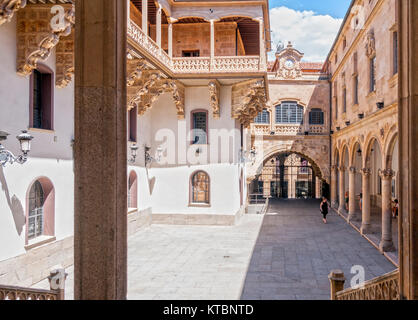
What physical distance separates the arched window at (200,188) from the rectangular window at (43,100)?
9418mm

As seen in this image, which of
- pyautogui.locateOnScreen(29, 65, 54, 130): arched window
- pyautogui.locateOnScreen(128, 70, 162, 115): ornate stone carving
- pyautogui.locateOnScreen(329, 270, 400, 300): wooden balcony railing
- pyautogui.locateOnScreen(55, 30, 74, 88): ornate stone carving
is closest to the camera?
pyautogui.locateOnScreen(329, 270, 400, 300): wooden balcony railing

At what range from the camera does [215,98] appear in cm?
1756

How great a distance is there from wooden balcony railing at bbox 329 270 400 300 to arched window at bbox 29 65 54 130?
28.3 feet

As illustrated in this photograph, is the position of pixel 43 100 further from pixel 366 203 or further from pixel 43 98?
pixel 366 203

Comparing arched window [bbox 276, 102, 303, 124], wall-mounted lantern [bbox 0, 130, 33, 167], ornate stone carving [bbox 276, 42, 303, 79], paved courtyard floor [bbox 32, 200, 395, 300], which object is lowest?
paved courtyard floor [bbox 32, 200, 395, 300]

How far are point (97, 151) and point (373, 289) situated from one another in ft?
13.7

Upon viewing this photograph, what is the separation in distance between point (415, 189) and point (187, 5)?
15445 mm

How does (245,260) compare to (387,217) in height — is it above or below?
below

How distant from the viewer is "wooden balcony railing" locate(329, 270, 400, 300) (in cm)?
443

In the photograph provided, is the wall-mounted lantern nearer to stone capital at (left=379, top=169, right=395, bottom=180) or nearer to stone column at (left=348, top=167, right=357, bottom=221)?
stone capital at (left=379, top=169, right=395, bottom=180)

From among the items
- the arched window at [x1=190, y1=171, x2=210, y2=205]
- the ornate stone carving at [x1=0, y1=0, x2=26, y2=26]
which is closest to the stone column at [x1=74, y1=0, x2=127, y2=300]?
the ornate stone carving at [x1=0, y1=0, x2=26, y2=26]

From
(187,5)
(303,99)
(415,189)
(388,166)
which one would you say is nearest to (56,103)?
(187,5)

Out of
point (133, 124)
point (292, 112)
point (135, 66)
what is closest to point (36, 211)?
point (135, 66)

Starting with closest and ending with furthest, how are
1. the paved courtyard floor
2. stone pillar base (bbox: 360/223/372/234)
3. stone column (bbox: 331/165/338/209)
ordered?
the paved courtyard floor → stone pillar base (bbox: 360/223/372/234) → stone column (bbox: 331/165/338/209)
